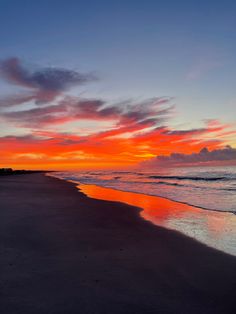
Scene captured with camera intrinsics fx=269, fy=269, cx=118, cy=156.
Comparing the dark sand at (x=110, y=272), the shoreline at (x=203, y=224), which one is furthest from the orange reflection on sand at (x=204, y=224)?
the dark sand at (x=110, y=272)

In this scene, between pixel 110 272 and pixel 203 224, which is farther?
pixel 203 224

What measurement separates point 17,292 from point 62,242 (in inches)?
128

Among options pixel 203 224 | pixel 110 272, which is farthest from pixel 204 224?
pixel 110 272

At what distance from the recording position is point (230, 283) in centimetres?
529

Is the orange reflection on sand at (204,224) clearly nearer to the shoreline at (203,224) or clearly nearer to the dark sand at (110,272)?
the shoreline at (203,224)

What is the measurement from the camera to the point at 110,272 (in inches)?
222

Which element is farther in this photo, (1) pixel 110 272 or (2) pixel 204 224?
(2) pixel 204 224

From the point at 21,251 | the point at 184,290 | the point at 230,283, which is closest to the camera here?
the point at 184,290

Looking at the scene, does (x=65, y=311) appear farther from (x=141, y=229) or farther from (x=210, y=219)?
(x=210, y=219)

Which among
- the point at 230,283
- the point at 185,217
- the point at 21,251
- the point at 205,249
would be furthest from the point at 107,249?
the point at 185,217

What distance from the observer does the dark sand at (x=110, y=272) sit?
4.33 meters

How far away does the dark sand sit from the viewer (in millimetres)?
4332

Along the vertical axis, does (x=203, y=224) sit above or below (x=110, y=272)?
below

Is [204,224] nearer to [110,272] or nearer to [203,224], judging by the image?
[203,224]
